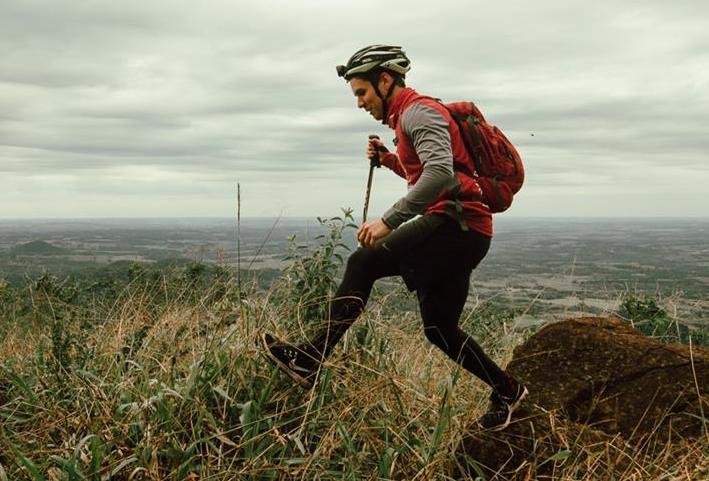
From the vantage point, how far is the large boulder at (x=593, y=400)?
319 centimetres

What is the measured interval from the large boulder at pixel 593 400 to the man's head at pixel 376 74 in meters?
1.92

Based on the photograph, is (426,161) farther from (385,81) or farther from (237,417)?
(237,417)

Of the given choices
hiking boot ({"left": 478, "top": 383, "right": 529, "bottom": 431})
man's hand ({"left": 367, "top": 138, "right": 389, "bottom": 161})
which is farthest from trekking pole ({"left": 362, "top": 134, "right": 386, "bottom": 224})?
hiking boot ({"left": 478, "top": 383, "right": 529, "bottom": 431})

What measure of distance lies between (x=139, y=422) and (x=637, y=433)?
2689 mm

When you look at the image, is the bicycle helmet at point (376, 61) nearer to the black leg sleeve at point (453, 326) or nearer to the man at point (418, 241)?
the man at point (418, 241)

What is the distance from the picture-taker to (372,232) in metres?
3.16

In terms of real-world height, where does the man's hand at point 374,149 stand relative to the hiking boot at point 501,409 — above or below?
above

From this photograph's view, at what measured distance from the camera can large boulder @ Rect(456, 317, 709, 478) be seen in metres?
3.19

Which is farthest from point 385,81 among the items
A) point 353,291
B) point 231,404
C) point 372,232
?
point 231,404

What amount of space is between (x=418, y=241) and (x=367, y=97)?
87 centimetres

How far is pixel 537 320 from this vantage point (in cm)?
535

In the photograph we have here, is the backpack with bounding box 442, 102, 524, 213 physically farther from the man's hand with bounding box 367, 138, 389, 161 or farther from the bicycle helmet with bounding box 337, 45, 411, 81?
the man's hand with bounding box 367, 138, 389, 161

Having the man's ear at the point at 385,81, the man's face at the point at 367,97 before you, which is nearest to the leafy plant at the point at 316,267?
the man's face at the point at 367,97

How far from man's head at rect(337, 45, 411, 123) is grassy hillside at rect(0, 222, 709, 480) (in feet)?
4.78
